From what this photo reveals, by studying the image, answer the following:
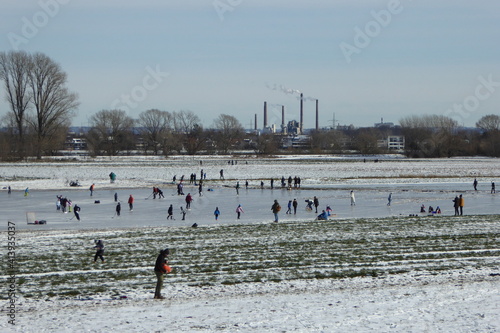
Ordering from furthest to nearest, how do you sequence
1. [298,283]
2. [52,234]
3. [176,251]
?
1. [52,234]
2. [176,251]
3. [298,283]

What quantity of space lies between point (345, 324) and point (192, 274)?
5819mm

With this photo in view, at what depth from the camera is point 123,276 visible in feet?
54.2

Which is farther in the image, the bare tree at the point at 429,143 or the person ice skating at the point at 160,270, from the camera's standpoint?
the bare tree at the point at 429,143

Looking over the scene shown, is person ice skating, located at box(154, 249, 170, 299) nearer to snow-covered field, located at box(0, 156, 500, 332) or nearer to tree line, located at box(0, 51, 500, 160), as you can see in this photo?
snow-covered field, located at box(0, 156, 500, 332)

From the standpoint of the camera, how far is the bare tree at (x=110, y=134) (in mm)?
131625

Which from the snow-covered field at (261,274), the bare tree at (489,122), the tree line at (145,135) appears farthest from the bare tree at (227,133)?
the snow-covered field at (261,274)

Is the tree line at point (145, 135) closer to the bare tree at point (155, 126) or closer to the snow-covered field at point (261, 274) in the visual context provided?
the bare tree at point (155, 126)

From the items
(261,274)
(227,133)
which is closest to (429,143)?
(227,133)

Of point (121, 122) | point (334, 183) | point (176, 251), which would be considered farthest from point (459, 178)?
point (121, 122)

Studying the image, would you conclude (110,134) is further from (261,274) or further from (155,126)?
(261,274)

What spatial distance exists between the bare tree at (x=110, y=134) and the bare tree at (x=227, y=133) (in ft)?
74.7

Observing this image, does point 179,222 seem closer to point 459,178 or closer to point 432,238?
point 432,238

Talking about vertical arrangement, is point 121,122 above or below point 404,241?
above

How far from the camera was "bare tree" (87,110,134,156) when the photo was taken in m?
132
